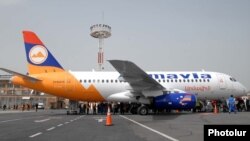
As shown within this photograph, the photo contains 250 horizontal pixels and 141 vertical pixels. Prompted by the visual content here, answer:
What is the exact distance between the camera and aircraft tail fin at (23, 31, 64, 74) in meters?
28.0

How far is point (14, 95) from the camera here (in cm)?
10162

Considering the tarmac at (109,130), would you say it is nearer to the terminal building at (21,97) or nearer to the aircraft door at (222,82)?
the aircraft door at (222,82)

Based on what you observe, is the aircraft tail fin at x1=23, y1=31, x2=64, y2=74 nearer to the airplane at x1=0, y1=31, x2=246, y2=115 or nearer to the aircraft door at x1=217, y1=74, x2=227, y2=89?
the airplane at x1=0, y1=31, x2=246, y2=115

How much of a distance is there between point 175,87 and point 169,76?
126 cm

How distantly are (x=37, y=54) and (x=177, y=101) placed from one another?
1426 cm

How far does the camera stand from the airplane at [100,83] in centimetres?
2656

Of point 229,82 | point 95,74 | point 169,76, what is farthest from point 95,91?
point 229,82

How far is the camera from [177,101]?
79.0 feet

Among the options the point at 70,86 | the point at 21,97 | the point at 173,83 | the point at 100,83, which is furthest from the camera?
the point at 21,97

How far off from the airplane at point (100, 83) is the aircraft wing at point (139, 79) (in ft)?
0.31

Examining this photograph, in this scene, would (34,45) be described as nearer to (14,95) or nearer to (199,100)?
(199,100)

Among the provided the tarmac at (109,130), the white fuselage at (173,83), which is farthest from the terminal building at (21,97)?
the tarmac at (109,130)

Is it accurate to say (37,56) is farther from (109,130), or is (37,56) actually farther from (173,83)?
(109,130)

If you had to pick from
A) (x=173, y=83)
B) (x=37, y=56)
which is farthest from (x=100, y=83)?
(x=173, y=83)
